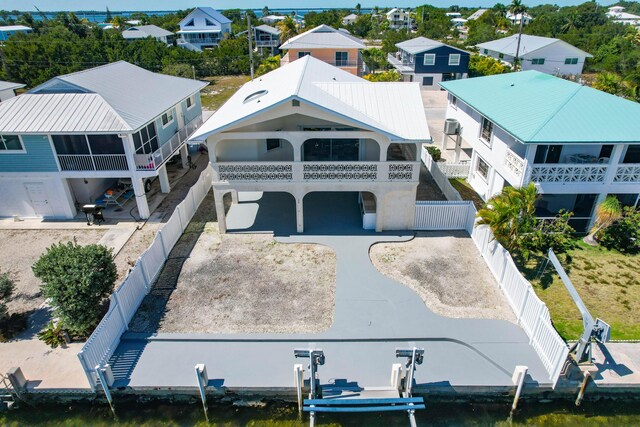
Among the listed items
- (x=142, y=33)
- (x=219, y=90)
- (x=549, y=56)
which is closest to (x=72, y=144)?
(x=219, y=90)

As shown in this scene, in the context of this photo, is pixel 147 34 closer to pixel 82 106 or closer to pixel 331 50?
pixel 331 50

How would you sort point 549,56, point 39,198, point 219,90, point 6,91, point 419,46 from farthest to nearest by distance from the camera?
point 549,56 < point 219,90 < point 419,46 < point 6,91 < point 39,198

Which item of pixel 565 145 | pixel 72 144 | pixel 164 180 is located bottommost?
pixel 164 180

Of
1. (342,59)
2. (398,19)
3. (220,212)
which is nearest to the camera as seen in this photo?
(220,212)

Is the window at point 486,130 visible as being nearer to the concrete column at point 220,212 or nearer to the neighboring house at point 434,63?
the concrete column at point 220,212

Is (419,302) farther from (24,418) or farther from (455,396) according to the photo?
(24,418)

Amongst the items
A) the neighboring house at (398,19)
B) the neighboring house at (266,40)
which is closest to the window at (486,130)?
the neighboring house at (266,40)
